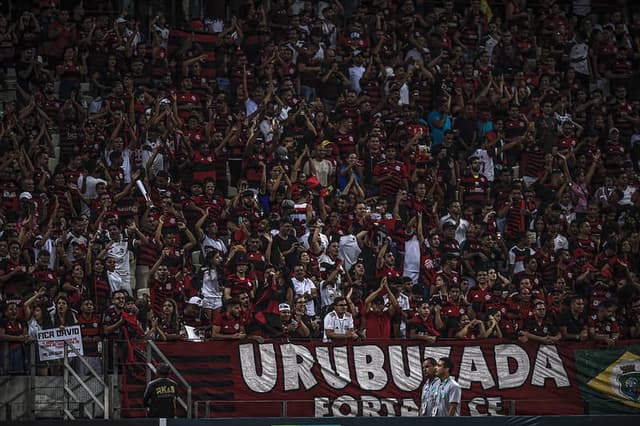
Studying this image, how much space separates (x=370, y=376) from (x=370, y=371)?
8 cm

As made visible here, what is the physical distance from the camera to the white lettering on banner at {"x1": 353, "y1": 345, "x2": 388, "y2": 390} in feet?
61.4

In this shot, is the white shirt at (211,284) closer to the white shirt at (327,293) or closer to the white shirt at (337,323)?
the white shirt at (327,293)

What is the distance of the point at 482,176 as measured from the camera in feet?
77.6

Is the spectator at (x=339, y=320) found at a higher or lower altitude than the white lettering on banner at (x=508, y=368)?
higher

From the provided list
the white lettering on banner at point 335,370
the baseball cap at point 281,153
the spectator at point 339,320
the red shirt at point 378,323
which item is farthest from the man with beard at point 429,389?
the baseball cap at point 281,153

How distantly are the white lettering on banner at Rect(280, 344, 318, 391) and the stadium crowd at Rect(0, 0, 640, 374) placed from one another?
0.54 m

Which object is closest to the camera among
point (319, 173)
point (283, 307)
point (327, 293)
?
point (283, 307)

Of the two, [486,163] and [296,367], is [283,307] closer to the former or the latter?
[296,367]

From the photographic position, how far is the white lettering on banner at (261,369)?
18453mm

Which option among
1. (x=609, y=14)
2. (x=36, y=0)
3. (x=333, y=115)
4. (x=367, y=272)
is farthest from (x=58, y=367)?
(x=609, y=14)

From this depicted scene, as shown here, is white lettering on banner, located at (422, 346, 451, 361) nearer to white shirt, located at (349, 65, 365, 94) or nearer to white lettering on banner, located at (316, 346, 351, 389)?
white lettering on banner, located at (316, 346, 351, 389)

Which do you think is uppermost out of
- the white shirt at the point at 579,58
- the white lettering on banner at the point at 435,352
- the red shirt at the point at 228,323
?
the white shirt at the point at 579,58

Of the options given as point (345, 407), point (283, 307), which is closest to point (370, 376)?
point (345, 407)

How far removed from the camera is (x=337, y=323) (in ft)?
63.9
